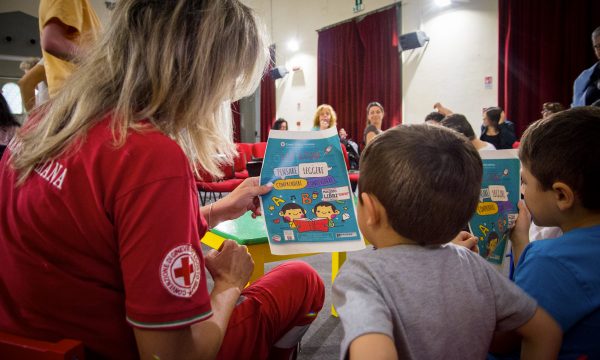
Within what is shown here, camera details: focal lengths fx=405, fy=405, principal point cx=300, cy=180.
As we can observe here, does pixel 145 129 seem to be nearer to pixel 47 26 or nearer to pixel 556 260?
pixel 556 260

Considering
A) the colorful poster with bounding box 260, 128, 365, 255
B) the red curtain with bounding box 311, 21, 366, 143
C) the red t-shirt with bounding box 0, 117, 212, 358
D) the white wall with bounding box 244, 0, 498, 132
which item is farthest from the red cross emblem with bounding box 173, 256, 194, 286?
the red curtain with bounding box 311, 21, 366, 143

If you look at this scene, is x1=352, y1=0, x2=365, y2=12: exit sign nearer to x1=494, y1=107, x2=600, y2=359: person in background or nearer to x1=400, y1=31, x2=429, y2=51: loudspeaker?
x1=400, y1=31, x2=429, y2=51: loudspeaker

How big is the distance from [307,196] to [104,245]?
0.56m

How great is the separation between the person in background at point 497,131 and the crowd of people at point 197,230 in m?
3.86

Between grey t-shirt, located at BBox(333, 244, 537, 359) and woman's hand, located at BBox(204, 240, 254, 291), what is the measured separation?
0.29 meters

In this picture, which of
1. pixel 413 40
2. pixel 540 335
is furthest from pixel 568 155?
pixel 413 40

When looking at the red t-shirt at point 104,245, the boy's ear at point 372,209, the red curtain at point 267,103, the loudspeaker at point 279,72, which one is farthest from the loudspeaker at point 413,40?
the red t-shirt at point 104,245

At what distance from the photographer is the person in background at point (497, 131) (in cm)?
438

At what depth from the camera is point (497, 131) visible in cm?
446

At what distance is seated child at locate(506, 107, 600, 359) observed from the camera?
703 mm

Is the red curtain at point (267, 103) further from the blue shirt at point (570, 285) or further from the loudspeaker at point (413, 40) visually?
the blue shirt at point (570, 285)

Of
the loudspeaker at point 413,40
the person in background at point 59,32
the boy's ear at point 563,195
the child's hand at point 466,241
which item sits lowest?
the child's hand at point 466,241

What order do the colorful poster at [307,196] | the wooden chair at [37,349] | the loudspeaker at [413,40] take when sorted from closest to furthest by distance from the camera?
the wooden chair at [37,349] → the colorful poster at [307,196] → the loudspeaker at [413,40]

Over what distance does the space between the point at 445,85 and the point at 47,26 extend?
5.00 metres
